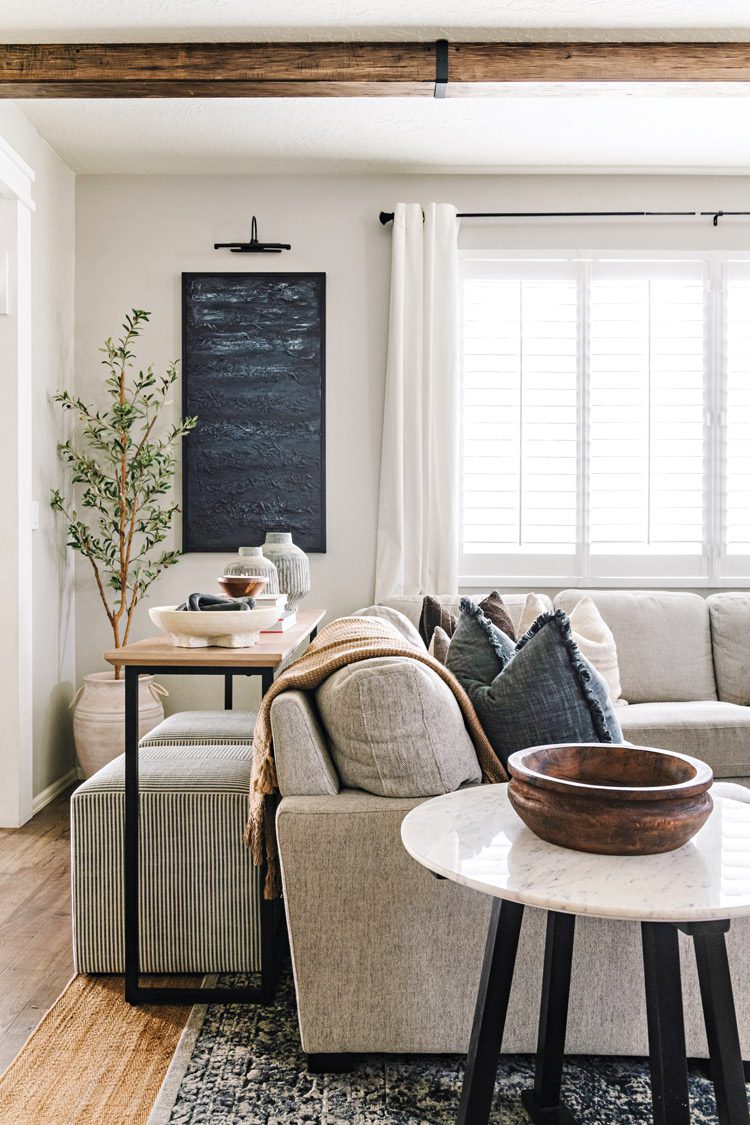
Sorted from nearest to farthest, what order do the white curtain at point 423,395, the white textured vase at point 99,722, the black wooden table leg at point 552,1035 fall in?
the black wooden table leg at point 552,1035 → the white textured vase at point 99,722 → the white curtain at point 423,395

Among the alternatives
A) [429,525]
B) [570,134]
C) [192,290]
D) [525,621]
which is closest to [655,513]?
[429,525]

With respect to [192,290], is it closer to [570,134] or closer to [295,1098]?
[570,134]

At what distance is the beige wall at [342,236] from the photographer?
424cm

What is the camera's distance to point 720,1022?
4.10ft

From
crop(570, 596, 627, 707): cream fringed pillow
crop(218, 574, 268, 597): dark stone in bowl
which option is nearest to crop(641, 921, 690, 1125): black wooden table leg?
crop(218, 574, 268, 597): dark stone in bowl

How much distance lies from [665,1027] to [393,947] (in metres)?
0.74

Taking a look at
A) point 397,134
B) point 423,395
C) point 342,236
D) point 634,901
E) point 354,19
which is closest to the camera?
point 634,901

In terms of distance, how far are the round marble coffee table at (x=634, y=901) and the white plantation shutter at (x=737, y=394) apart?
3010 mm

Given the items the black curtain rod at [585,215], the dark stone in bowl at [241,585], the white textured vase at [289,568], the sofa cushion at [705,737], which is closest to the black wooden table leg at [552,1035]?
the dark stone in bowl at [241,585]

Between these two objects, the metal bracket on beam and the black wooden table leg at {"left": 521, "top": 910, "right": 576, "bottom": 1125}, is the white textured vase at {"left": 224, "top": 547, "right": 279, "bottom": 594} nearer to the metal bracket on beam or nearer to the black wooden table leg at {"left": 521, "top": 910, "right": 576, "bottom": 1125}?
the black wooden table leg at {"left": 521, "top": 910, "right": 576, "bottom": 1125}

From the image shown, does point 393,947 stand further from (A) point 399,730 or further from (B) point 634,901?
(B) point 634,901

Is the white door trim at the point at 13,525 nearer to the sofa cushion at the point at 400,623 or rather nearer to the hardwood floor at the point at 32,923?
the hardwood floor at the point at 32,923

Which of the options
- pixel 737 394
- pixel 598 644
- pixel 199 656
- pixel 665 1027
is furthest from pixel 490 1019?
pixel 737 394

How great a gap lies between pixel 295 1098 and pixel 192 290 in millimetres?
3394
